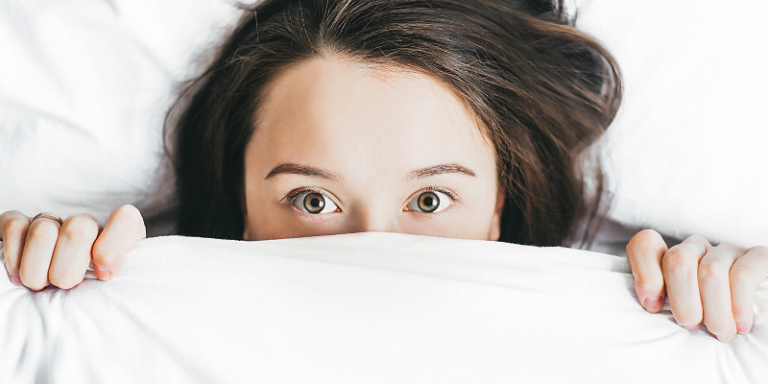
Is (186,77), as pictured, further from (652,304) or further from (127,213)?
(652,304)

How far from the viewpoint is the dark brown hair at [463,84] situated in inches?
34.5

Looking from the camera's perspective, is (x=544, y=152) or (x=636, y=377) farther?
(x=544, y=152)

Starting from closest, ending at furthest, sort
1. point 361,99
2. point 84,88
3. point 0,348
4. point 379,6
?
point 0,348, point 361,99, point 379,6, point 84,88

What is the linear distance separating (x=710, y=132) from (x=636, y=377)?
69 centimetres

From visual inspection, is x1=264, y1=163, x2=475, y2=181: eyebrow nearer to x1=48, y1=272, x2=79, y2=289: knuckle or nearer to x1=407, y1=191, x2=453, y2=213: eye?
x1=407, y1=191, x2=453, y2=213: eye

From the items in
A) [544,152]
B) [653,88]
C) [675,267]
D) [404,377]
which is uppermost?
[653,88]

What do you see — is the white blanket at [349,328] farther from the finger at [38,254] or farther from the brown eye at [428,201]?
the brown eye at [428,201]

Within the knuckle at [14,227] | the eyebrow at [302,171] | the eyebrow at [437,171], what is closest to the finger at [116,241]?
the knuckle at [14,227]

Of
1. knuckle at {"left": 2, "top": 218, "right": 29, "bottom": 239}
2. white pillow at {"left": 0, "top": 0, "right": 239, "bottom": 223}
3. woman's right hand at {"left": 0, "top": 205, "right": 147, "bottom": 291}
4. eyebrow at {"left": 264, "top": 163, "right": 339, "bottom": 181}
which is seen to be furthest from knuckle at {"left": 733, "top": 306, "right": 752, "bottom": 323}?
white pillow at {"left": 0, "top": 0, "right": 239, "bottom": 223}

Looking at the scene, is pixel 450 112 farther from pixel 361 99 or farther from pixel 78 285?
pixel 78 285

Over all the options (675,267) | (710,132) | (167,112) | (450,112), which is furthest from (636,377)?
(167,112)

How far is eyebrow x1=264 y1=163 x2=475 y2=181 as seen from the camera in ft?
2.58

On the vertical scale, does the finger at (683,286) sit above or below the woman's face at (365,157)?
below

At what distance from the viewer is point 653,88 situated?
106cm
